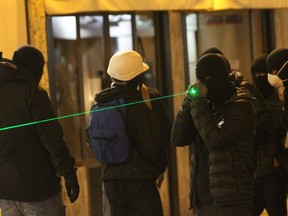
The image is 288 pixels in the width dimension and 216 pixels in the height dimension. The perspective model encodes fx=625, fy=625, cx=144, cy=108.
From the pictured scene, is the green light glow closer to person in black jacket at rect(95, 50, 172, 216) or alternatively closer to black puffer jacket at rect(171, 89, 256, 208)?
black puffer jacket at rect(171, 89, 256, 208)

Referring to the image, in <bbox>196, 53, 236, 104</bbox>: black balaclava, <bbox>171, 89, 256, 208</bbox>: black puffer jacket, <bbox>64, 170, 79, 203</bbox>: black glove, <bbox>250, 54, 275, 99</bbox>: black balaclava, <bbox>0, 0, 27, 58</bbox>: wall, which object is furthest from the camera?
<bbox>0, 0, 27, 58</bbox>: wall

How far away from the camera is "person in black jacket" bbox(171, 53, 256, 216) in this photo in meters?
4.15

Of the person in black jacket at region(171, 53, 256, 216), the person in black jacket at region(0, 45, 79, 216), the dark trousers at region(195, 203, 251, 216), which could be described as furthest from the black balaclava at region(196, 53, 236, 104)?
the person in black jacket at region(0, 45, 79, 216)

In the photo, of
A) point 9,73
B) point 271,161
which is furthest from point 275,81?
point 9,73

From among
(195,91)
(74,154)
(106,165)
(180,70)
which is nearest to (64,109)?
(74,154)

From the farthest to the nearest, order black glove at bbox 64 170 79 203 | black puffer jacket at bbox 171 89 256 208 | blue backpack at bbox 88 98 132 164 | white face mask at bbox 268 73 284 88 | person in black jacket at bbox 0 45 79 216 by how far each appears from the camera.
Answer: white face mask at bbox 268 73 284 88, blue backpack at bbox 88 98 132 164, black glove at bbox 64 170 79 203, person in black jacket at bbox 0 45 79 216, black puffer jacket at bbox 171 89 256 208

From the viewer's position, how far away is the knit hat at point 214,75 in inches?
167

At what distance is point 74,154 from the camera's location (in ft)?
23.5

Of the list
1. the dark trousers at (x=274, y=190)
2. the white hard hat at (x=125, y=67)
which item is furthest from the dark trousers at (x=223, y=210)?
the dark trousers at (x=274, y=190)

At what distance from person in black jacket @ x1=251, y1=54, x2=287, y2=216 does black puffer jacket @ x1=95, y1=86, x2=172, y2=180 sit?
42.0 inches

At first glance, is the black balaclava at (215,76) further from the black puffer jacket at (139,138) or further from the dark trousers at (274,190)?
the dark trousers at (274,190)

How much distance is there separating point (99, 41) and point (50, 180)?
3.00 meters

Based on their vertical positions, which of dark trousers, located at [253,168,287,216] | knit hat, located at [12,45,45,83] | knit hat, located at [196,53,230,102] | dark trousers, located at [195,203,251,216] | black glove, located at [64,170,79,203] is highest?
knit hat, located at [12,45,45,83]

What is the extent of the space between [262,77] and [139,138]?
152cm
